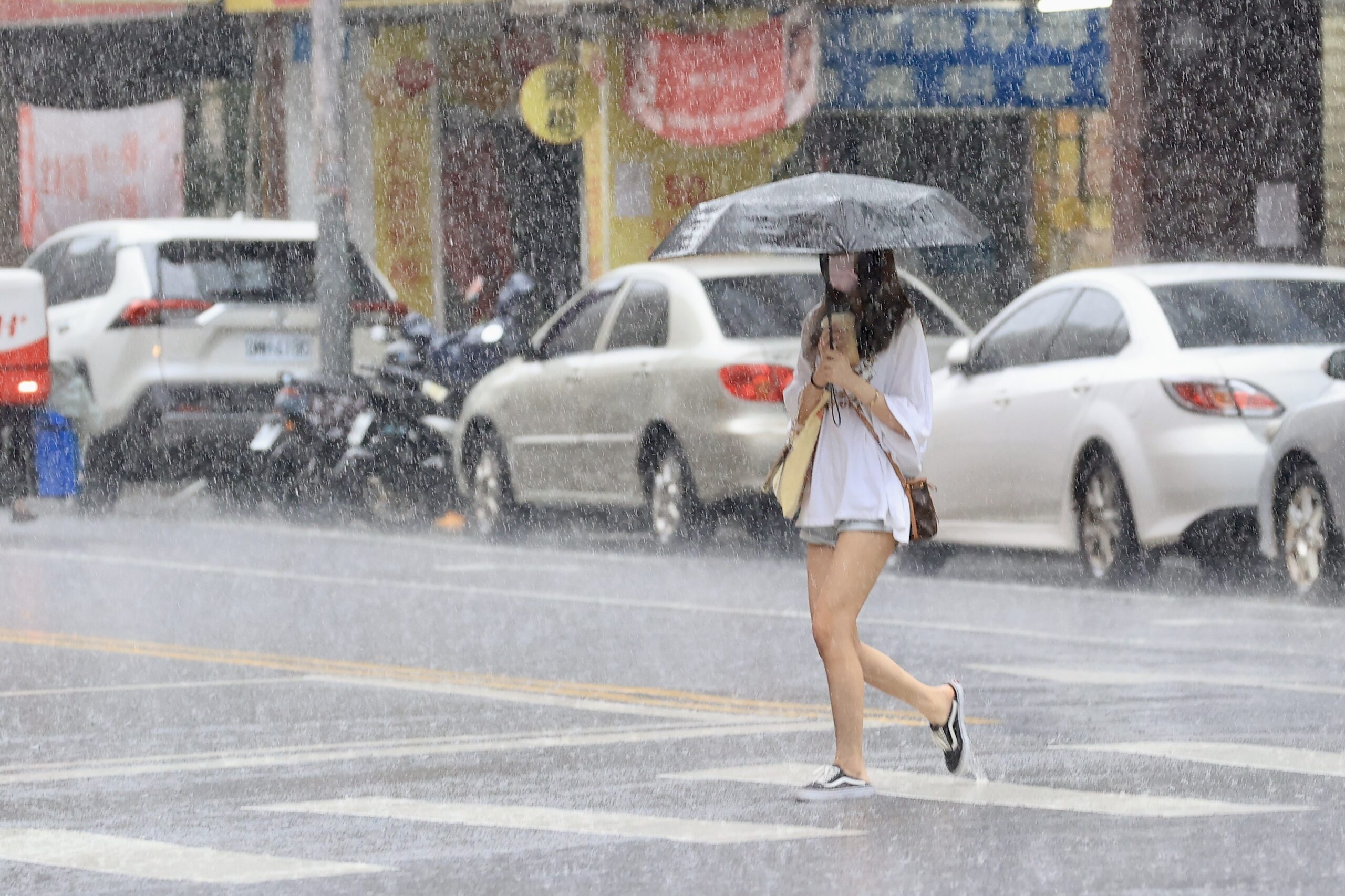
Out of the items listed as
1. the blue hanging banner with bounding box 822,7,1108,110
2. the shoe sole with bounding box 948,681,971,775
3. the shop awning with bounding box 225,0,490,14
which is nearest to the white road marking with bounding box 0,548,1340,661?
the shoe sole with bounding box 948,681,971,775

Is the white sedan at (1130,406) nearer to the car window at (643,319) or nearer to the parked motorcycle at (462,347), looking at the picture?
the car window at (643,319)

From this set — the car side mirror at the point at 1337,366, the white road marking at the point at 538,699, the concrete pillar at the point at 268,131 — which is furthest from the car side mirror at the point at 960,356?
the concrete pillar at the point at 268,131

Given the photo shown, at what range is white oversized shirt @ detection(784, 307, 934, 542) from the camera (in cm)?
810

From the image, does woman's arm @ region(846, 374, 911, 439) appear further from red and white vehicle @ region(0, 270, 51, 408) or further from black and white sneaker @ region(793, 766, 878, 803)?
red and white vehicle @ region(0, 270, 51, 408)

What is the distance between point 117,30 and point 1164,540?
63.1 ft

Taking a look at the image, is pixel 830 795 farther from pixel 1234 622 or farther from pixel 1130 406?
pixel 1130 406

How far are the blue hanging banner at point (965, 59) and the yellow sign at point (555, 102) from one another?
202 centimetres

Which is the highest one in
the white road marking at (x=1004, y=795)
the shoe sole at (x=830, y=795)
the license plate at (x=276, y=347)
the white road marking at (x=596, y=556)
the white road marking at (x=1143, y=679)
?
the license plate at (x=276, y=347)

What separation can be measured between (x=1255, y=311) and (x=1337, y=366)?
53.0 inches

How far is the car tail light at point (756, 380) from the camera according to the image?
15.9m

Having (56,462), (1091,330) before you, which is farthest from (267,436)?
(1091,330)

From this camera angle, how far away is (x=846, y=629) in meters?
8.08

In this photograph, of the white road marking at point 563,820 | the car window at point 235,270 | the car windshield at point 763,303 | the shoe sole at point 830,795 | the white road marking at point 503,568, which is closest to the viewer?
the white road marking at point 563,820

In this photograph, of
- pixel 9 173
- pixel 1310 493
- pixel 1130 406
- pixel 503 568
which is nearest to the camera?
pixel 1310 493
